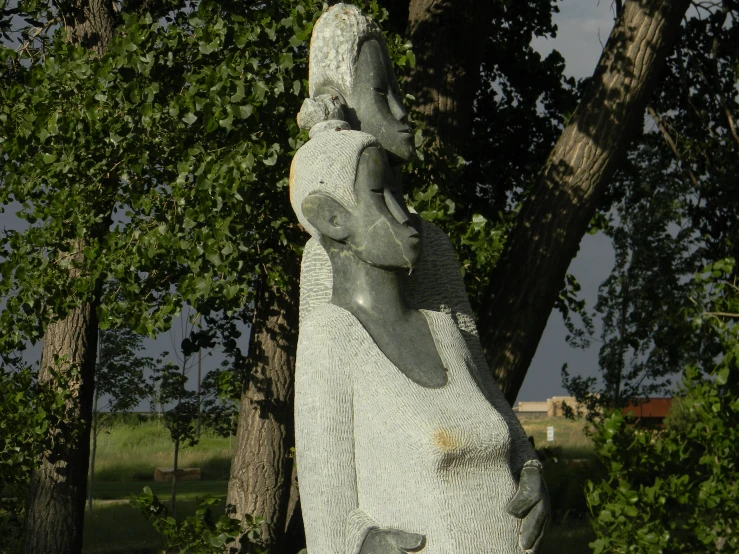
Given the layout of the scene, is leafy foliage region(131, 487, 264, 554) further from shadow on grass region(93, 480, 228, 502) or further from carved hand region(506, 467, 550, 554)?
shadow on grass region(93, 480, 228, 502)

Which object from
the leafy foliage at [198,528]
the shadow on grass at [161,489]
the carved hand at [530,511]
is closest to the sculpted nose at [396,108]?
the carved hand at [530,511]

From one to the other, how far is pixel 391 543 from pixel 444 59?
4.21 meters

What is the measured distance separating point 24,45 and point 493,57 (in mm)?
3860

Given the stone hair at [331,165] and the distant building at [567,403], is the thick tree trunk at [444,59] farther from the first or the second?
the distant building at [567,403]

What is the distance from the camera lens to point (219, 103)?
195 inches

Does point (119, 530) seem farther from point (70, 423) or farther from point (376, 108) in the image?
point (376, 108)

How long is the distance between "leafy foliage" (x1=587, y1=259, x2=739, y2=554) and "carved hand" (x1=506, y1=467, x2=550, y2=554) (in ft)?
9.86

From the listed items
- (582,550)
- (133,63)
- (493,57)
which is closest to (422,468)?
(133,63)

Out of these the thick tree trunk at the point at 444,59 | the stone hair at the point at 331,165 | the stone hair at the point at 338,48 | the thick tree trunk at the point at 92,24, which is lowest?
the stone hair at the point at 331,165

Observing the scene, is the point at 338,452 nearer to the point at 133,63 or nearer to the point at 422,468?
the point at 422,468

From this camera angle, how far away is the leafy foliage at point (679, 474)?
5.60 metres

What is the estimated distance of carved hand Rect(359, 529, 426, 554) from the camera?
100 inches

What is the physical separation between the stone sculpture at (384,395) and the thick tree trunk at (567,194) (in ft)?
7.94

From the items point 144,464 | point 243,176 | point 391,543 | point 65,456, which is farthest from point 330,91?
point 144,464
